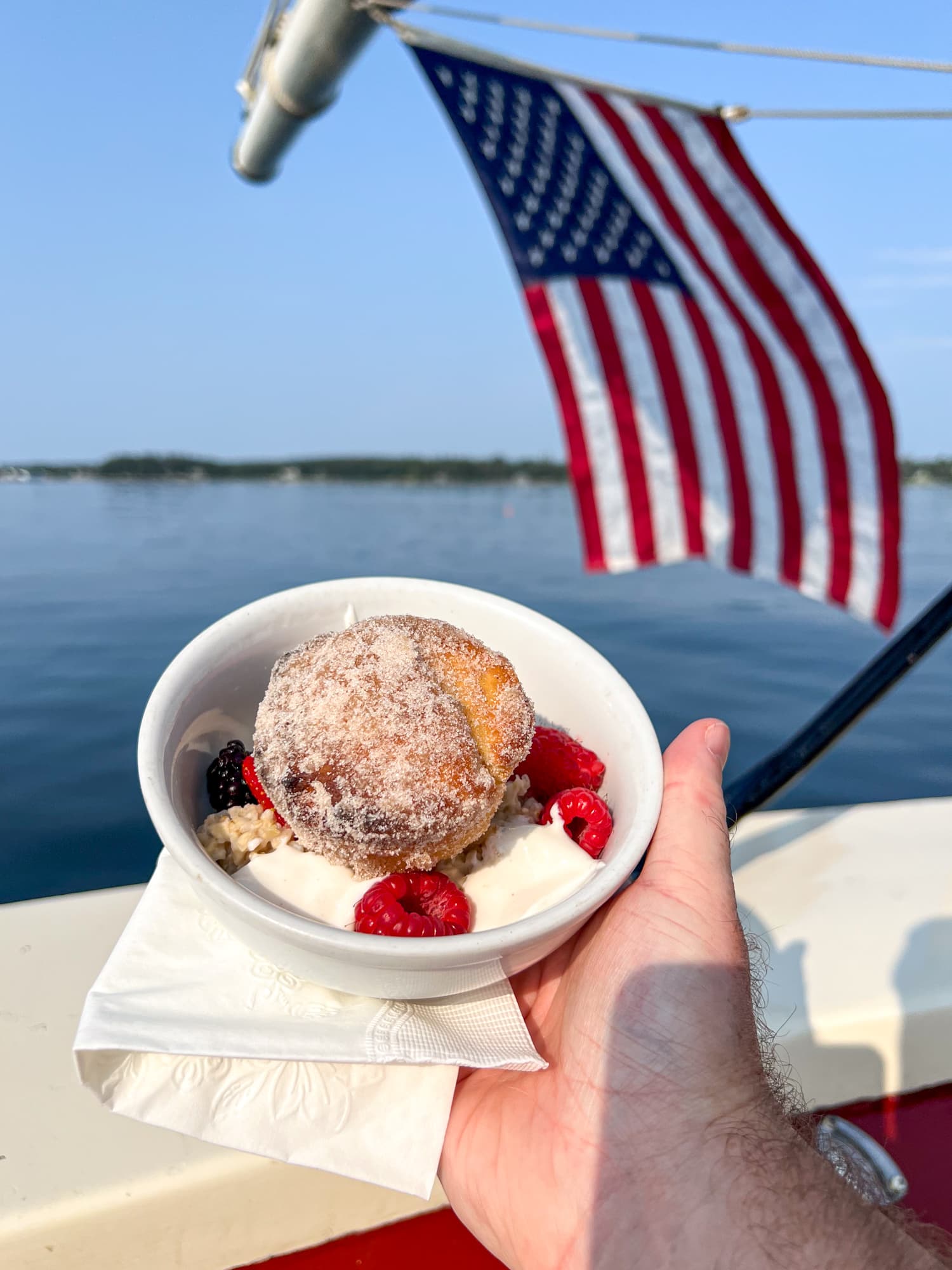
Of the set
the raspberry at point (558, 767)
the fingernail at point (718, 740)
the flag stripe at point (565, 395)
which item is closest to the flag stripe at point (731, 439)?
the flag stripe at point (565, 395)

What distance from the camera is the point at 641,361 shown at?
7.86ft

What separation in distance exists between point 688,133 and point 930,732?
3297 millimetres

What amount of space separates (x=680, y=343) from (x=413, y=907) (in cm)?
210

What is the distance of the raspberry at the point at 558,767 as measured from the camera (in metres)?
1.02

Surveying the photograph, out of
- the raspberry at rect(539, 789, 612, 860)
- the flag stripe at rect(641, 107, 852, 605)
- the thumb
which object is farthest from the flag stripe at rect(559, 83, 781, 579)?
the raspberry at rect(539, 789, 612, 860)

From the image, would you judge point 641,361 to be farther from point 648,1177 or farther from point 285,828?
point 648,1177

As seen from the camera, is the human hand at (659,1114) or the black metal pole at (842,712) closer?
the human hand at (659,1114)

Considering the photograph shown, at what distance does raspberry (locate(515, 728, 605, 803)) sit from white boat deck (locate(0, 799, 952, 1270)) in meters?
0.54

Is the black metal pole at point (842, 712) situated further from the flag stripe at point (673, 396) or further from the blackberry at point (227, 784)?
the flag stripe at point (673, 396)

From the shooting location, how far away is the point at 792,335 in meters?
2.36

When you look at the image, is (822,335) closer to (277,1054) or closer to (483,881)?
(483,881)

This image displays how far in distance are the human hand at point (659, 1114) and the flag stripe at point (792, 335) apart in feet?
5.39

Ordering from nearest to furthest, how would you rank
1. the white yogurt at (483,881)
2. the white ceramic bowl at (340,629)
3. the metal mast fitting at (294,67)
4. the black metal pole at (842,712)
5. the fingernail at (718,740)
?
the white ceramic bowl at (340,629) < the white yogurt at (483,881) < the fingernail at (718,740) < the black metal pole at (842,712) < the metal mast fitting at (294,67)

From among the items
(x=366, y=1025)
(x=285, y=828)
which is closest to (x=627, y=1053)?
(x=366, y=1025)
